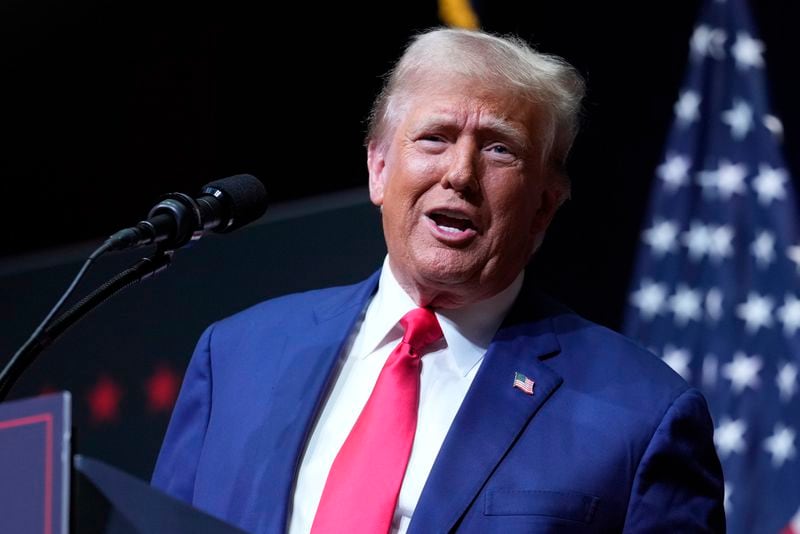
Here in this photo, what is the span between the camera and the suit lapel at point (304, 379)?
178 cm

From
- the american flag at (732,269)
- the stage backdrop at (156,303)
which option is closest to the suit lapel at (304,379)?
the stage backdrop at (156,303)

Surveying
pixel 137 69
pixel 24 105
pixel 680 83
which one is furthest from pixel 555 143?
pixel 24 105

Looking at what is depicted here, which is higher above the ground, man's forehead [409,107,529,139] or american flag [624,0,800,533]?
man's forehead [409,107,529,139]

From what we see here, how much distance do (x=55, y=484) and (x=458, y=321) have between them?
979mm

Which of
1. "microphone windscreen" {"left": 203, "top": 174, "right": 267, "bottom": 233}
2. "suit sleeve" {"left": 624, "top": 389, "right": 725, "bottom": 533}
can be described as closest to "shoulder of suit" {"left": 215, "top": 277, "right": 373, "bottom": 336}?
"microphone windscreen" {"left": 203, "top": 174, "right": 267, "bottom": 233}

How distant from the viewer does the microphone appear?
1445 mm

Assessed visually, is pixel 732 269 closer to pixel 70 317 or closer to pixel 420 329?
pixel 420 329

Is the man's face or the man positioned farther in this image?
the man's face

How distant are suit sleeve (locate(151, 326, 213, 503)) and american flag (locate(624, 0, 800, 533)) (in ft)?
4.32

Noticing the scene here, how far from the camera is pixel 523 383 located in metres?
1.83

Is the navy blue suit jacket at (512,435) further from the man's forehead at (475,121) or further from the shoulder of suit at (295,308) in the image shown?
the man's forehead at (475,121)

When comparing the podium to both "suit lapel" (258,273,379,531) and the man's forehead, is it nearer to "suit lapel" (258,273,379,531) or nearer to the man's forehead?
"suit lapel" (258,273,379,531)

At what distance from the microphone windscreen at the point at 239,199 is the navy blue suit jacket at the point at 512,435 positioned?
1.21 ft

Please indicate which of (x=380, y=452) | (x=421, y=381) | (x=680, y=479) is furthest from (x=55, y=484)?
(x=680, y=479)
